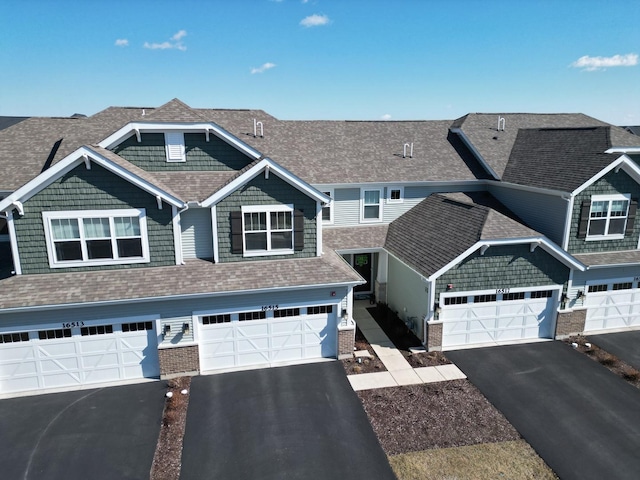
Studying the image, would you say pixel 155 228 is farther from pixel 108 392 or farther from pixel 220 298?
pixel 108 392

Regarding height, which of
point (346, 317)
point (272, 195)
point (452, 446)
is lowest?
point (452, 446)

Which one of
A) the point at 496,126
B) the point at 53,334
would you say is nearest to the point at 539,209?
the point at 496,126

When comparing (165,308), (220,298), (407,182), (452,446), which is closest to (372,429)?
(452,446)

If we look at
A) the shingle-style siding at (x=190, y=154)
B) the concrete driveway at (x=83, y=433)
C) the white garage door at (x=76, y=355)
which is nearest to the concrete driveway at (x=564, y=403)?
the concrete driveway at (x=83, y=433)

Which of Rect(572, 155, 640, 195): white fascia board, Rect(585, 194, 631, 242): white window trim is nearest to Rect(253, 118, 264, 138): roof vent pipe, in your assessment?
Rect(572, 155, 640, 195): white fascia board

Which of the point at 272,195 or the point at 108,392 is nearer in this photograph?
the point at 108,392

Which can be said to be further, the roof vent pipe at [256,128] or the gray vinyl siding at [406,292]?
the roof vent pipe at [256,128]

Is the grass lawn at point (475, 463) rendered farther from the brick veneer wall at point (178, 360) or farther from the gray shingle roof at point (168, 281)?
the brick veneer wall at point (178, 360)

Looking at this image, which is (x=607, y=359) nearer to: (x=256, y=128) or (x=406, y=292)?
(x=406, y=292)
